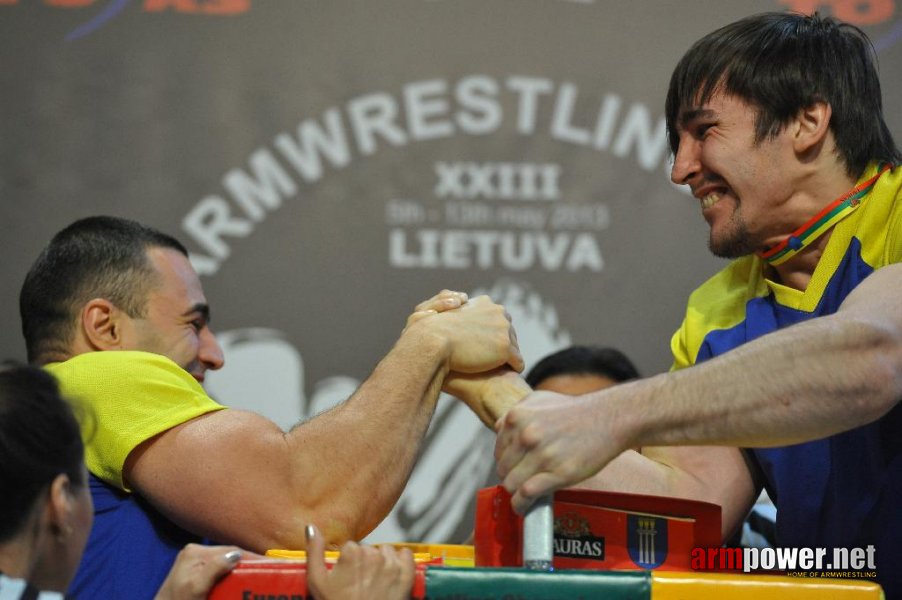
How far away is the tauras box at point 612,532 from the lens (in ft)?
3.76

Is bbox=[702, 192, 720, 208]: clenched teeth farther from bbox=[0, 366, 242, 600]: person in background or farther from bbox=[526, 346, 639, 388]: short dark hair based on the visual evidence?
bbox=[0, 366, 242, 600]: person in background

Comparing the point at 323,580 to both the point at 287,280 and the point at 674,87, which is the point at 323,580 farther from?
the point at 287,280

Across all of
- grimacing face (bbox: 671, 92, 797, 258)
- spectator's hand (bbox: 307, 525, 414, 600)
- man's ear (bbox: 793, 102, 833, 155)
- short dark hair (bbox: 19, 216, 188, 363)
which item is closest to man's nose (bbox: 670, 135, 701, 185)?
grimacing face (bbox: 671, 92, 797, 258)

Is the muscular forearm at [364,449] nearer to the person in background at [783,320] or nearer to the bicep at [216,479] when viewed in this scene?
the bicep at [216,479]

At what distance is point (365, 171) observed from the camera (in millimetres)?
2525

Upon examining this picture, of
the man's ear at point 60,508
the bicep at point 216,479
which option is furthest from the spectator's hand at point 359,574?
the bicep at point 216,479

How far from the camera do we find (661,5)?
2.61 m

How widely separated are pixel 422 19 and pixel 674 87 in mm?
867

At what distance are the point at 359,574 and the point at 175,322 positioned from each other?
93 cm

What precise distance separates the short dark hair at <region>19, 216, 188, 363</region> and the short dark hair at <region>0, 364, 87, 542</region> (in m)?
0.67

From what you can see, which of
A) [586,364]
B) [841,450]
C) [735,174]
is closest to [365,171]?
[586,364]

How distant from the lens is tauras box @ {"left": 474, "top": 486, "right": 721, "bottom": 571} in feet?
3.76

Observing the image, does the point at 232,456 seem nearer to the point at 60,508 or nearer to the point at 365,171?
the point at 60,508

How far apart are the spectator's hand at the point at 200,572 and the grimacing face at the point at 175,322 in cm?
77
